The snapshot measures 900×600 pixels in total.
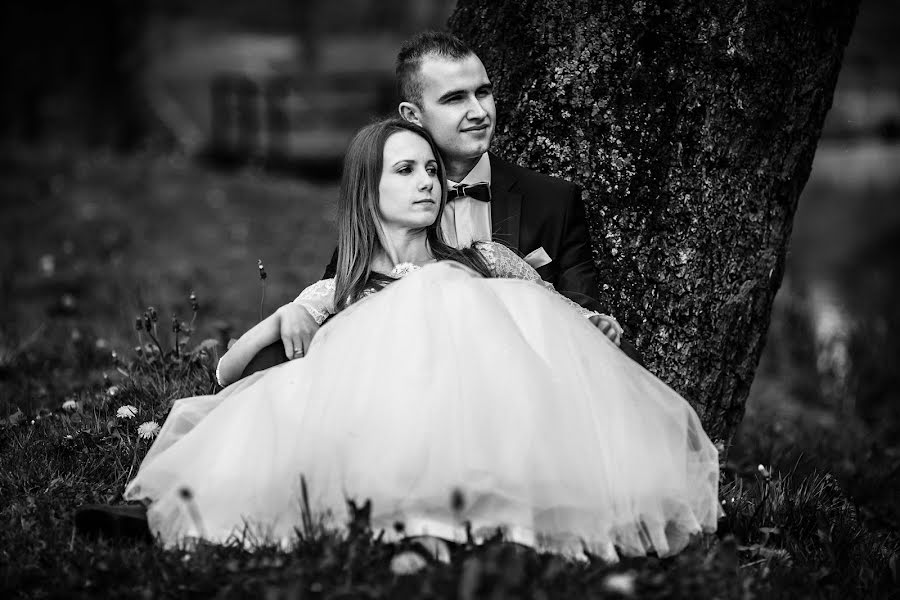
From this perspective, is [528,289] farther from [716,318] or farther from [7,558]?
[7,558]

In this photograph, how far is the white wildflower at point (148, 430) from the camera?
3.19 m

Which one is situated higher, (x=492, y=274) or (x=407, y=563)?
(x=492, y=274)

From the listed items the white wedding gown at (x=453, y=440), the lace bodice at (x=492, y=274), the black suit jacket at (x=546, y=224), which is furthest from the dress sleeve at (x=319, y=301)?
the white wedding gown at (x=453, y=440)

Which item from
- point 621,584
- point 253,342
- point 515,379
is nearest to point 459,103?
point 253,342

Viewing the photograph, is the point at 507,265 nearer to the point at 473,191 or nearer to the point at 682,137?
the point at 473,191

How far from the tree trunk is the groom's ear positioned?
1.56 ft

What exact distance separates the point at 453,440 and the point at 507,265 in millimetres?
997

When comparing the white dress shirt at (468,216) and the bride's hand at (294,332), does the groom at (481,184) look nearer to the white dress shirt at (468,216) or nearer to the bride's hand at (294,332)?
the white dress shirt at (468,216)

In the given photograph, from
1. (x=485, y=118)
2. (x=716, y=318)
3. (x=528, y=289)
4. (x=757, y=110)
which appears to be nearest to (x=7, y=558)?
(x=528, y=289)

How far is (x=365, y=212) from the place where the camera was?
3207mm

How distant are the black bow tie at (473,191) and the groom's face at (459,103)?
0.11m

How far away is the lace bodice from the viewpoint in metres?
3.11

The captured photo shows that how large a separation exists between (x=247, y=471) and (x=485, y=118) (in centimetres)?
156

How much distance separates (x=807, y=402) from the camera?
22.2 feet
